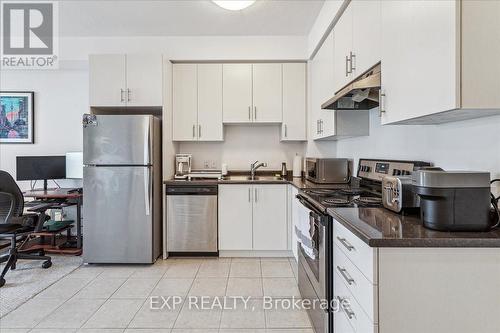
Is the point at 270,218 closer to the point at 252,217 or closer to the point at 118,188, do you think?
the point at 252,217

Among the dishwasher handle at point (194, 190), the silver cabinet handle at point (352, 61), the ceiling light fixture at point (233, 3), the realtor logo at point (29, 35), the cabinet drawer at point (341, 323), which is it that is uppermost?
the realtor logo at point (29, 35)

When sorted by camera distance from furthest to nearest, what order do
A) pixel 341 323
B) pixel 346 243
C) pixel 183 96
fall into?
pixel 183 96 < pixel 341 323 < pixel 346 243

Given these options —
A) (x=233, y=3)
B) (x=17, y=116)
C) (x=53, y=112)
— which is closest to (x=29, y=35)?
(x=53, y=112)

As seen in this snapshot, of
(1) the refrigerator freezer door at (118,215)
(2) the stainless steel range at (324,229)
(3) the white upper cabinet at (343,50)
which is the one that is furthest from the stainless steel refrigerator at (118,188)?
(3) the white upper cabinet at (343,50)

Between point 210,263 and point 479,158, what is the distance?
2674 millimetres

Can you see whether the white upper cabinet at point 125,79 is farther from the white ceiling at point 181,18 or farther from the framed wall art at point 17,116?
the framed wall art at point 17,116

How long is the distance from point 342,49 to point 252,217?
200 cm

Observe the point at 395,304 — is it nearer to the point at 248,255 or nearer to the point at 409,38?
the point at 409,38

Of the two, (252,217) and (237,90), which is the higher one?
(237,90)

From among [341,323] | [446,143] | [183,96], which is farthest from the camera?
[183,96]

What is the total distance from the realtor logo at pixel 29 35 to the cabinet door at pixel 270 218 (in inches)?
113

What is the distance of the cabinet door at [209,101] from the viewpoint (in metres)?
3.65

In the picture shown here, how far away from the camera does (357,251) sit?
4.12 ft

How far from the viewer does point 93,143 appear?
3.18m
